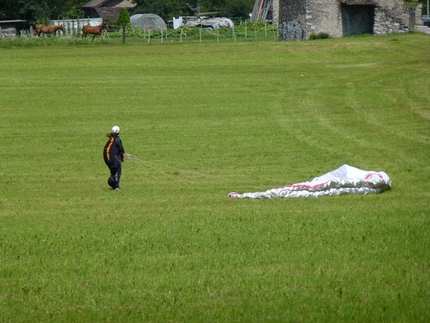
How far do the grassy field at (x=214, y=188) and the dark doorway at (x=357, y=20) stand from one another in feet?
30.8

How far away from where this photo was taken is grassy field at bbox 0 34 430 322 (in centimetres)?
1196

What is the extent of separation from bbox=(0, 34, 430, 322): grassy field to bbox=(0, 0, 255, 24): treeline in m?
40.5

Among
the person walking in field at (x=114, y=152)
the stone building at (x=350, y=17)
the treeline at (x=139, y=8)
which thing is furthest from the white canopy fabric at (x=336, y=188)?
the treeline at (x=139, y=8)

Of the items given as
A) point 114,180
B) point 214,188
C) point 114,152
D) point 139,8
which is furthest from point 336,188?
point 139,8

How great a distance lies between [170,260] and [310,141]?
1972cm

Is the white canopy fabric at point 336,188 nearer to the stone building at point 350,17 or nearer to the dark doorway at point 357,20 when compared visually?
the stone building at point 350,17

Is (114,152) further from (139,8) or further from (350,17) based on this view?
(139,8)

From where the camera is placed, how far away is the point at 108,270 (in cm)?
1346

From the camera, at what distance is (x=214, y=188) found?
78.1 ft

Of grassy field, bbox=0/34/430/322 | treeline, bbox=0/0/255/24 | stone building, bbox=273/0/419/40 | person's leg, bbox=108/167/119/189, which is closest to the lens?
grassy field, bbox=0/34/430/322

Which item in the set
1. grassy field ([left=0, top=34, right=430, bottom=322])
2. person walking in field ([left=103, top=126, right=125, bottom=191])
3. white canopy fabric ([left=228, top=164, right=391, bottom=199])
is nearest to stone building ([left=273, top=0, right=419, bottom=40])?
grassy field ([left=0, top=34, right=430, bottom=322])

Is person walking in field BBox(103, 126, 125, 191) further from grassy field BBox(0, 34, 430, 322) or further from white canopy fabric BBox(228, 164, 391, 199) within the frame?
white canopy fabric BBox(228, 164, 391, 199)

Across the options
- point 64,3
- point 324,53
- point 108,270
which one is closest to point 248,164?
point 108,270

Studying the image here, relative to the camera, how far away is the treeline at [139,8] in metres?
99.4
